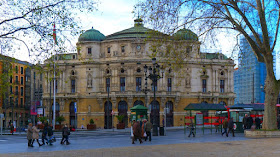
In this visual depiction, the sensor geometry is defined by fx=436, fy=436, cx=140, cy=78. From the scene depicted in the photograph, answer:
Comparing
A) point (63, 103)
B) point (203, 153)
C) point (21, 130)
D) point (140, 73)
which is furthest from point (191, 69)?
point (203, 153)

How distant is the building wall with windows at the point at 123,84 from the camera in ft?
247

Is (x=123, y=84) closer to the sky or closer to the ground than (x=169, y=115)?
closer to the sky

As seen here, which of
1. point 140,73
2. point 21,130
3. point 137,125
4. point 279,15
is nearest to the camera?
point 137,125

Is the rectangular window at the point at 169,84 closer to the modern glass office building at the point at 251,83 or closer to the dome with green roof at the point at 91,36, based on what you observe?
the dome with green roof at the point at 91,36

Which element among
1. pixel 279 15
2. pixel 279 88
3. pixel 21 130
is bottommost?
pixel 21 130

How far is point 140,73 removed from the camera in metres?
75.2

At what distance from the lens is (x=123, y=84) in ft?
250

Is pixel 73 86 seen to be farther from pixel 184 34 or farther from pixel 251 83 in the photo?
pixel 251 83

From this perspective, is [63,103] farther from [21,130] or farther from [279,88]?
[279,88]

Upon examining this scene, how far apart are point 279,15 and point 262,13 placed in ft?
3.77

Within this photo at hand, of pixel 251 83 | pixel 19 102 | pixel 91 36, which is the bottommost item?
pixel 19 102

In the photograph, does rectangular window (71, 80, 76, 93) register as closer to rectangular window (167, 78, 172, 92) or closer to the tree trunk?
rectangular window (167, 78, 172, 92)

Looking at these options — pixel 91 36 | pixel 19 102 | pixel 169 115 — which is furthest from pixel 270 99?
pixel 19 102

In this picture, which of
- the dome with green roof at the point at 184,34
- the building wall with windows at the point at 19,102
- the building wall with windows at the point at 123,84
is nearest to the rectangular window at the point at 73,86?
the building wall with windows at the point at 123,84
